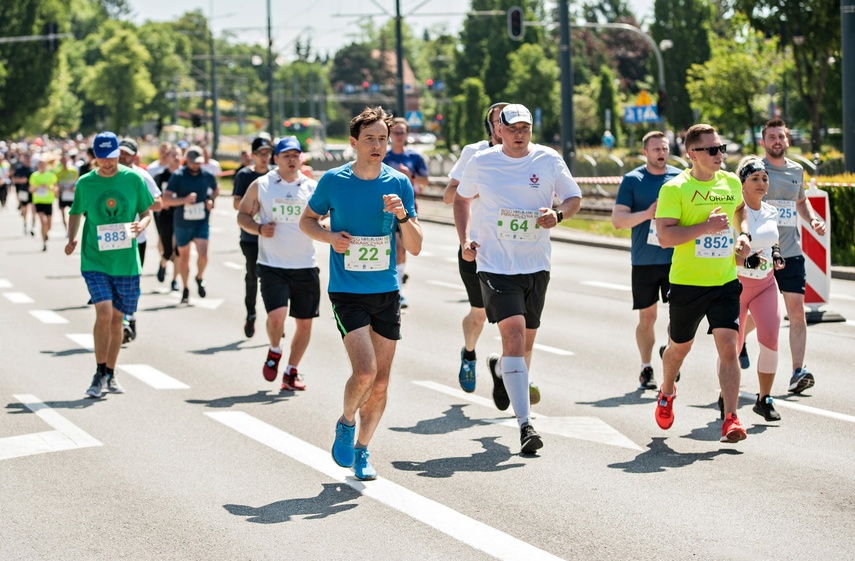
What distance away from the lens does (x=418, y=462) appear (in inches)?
322

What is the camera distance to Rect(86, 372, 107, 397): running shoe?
35.1 ft

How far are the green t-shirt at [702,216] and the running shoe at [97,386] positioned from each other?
4452 millimetres

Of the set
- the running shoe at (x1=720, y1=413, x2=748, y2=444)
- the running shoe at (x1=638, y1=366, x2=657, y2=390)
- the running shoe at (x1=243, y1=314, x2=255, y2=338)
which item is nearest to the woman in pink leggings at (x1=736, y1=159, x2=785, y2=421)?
the running shoe at (x1=720, y1=413, x2=748, y2=444)

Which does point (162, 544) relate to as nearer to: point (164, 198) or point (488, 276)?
point (488, 276)

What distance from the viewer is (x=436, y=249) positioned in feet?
84.6

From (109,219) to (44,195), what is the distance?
1665 centimetres

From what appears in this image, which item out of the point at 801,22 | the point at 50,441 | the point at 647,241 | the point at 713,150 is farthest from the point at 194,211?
the point at 801,22

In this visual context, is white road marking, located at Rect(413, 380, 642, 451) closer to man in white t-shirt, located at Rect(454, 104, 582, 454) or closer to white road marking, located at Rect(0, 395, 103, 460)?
man in white t-shirt, located at Rect(454, 104, 582, 454)

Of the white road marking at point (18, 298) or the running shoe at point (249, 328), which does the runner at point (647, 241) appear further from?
the white road marking at point (18, 298)

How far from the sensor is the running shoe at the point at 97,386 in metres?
10.7

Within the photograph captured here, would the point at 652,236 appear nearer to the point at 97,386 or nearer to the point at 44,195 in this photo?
the point at 97,386

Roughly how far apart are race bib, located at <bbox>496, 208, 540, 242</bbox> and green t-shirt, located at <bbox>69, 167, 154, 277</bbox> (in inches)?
130

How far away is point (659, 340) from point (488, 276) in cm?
501

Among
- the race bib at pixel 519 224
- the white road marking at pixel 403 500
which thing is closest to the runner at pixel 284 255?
the white road marking at pixel 403 500
